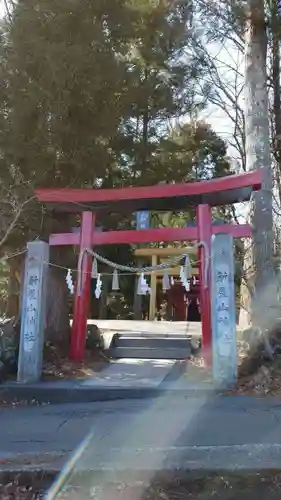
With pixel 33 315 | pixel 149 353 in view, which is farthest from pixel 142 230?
pixel 149 353

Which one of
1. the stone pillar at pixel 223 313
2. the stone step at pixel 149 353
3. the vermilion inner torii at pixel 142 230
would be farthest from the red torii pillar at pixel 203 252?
the stone step at pixel 149 353

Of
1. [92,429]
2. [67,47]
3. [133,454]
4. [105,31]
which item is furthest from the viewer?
[105,31]

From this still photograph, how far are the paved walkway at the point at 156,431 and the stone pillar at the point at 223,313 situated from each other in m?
0.58

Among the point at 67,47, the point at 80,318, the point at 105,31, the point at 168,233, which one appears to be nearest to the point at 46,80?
the point at 67,47

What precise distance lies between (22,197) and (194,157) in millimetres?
5334

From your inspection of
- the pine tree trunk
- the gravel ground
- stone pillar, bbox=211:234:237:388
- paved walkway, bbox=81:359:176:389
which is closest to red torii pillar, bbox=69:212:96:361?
paved walkway, bbox=81:359:176:389

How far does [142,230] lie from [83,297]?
176cm

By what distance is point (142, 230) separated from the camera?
1031 cm

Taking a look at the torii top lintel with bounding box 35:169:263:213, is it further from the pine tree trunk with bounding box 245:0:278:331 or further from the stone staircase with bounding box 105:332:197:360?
the stone staircase with bounding box 105:332:197:360

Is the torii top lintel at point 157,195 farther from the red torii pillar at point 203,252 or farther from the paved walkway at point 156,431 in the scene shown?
the paved walkway at point 156,431

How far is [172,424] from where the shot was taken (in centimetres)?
656

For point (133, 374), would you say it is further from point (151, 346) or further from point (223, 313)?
point (151, 346)

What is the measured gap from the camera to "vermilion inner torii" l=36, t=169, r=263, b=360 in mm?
9984

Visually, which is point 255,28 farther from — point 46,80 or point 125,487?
point 125,487
